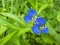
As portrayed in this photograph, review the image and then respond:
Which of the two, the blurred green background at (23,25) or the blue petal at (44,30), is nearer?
the blurred green background at (23,25)

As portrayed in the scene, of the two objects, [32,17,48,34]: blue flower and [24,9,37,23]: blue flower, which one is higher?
[24,9,37,23]: blue flower

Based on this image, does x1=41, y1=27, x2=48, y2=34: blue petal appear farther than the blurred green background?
Yes

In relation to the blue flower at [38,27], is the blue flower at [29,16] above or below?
above

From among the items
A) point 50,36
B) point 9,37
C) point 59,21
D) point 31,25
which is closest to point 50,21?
point 59,21

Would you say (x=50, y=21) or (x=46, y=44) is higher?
(x=50, y=21)

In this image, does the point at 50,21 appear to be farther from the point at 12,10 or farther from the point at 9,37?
the point at 9,37

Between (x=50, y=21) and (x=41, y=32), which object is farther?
(x=50, y=21)

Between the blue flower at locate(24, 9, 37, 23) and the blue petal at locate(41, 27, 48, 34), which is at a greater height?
the blue flower at locate(24, 9, 37, 23)

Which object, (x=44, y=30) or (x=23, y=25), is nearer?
(x=23, y=25)
